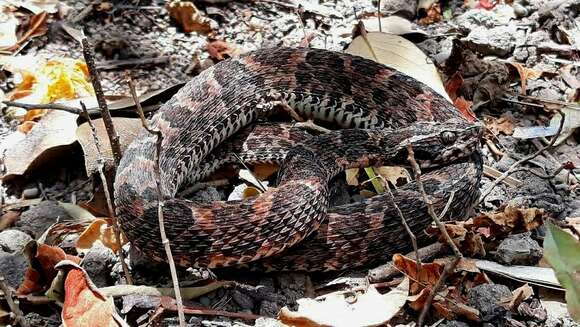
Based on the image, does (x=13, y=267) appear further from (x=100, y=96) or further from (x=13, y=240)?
(x=100, y=96)

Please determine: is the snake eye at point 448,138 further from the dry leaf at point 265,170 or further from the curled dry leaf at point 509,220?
the dry leaf at point 265,170

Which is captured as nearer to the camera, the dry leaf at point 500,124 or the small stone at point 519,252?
the small stone at point 519,252

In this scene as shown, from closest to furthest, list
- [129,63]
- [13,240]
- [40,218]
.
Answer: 1. [13,240]
2. [40,218]
3. [129,63]

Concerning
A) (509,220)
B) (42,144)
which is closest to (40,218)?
(42,144)

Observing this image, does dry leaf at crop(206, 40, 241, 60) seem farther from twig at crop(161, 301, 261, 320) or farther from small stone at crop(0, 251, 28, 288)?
twig at crop(161, 301, 261, 320)

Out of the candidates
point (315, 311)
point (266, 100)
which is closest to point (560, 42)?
point (266, 100)

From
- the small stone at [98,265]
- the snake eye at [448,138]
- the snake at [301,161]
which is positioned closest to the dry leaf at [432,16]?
the snake at [301,161]

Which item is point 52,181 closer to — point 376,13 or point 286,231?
point 286,231
